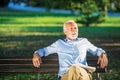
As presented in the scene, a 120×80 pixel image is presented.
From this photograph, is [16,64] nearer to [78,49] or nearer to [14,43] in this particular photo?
[78,49]

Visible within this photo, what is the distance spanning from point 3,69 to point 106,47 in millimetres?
9782

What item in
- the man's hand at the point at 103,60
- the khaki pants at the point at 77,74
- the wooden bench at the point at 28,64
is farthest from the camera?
the wooden bench at the point at 28,64

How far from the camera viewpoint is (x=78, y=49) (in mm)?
7141

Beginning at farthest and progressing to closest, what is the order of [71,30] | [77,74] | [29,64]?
[29,64] < [71,30] < [77,74]

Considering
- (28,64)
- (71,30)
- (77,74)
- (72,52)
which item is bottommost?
(28,64)

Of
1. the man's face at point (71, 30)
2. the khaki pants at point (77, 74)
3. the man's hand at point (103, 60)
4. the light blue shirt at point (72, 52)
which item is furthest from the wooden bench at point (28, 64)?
the khaki pants at point (77, 74)

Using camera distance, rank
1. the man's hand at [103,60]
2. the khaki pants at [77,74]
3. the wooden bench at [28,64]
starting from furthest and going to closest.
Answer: the wooden bench at [28,64]
the man's hand at [103,60]
the khaki pants at [77,74]

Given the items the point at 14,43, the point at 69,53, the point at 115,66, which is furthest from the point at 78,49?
the point at 14,43

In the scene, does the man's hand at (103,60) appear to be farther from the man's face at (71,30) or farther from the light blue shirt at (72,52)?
the man's face at (71,30)

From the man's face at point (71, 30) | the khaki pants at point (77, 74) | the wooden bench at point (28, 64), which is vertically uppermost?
the man's face at point (71, 30)

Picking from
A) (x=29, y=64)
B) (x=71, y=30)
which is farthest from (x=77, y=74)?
(x=29, y=64)

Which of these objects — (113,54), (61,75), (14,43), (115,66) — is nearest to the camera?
(61,75)

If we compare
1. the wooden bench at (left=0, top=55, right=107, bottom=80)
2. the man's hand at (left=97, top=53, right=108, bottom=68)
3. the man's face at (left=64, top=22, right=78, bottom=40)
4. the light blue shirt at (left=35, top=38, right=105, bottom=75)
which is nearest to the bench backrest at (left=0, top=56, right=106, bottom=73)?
the wooden bench at (left=0, top=55, right=107, bottom=80)

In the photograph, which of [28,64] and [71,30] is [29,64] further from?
[71,30]
